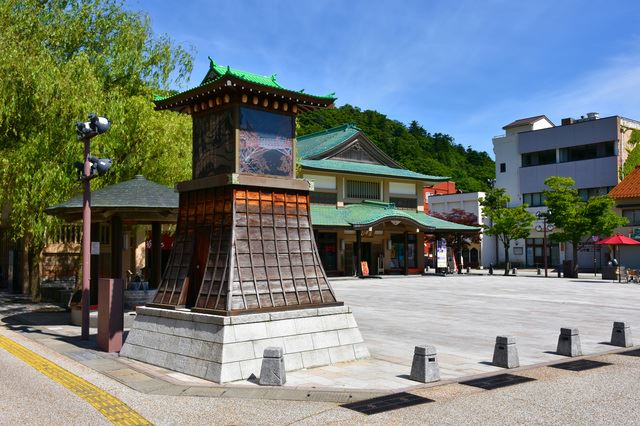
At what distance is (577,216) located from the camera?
43688 mm

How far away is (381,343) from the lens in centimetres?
1310

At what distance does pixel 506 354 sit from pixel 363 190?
3508 cm

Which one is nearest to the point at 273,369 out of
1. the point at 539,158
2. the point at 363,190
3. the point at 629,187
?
the point at 363,190

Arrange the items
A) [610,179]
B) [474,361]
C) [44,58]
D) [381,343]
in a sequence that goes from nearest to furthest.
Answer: [474,361]
[381,343]
[44,58]
[610,179]

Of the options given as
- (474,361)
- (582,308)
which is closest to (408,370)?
(474,361)

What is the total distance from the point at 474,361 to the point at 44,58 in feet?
58.3

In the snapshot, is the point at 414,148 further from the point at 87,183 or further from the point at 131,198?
the point at 87,183

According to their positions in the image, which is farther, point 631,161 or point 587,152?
point 587,152

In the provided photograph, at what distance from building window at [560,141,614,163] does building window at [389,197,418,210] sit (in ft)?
67.2

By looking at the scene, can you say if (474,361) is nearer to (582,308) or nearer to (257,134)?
(257,134)

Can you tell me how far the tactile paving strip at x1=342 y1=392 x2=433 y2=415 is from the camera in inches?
305

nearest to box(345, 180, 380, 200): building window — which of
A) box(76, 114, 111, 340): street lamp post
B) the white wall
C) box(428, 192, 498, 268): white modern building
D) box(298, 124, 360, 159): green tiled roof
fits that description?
box(298, 124, 360, 159): green tiled roof

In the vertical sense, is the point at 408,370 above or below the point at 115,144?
below

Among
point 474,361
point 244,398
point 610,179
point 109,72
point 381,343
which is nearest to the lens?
point 244,398
